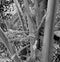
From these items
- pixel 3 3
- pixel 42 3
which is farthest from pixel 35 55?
pixel 3 3

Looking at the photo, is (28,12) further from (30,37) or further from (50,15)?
(50,15)

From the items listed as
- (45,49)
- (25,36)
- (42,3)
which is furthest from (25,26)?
(45,49)

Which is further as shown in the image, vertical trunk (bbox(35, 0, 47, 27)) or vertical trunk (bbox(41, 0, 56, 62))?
vertical trunk (bbox(35, 0, 47, 27))

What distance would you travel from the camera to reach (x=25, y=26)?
0.95 metres

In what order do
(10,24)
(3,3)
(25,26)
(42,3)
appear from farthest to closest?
(3,3) → (10,24) → (25,26) → (42,3)

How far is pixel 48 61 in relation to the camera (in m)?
0.57

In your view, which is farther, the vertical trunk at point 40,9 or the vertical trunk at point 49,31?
the vertical trunk at point 40,9

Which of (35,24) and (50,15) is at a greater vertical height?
(50,15)

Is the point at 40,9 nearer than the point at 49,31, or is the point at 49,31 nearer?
the point at 49,31

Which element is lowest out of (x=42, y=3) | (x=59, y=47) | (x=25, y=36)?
(x=59, y=47)

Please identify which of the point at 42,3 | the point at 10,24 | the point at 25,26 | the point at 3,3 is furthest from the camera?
the point at 3,3

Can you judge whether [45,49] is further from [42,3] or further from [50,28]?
[42,3]

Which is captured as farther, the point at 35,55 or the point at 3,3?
the point at 3,3

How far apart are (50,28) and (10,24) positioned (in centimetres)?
75
